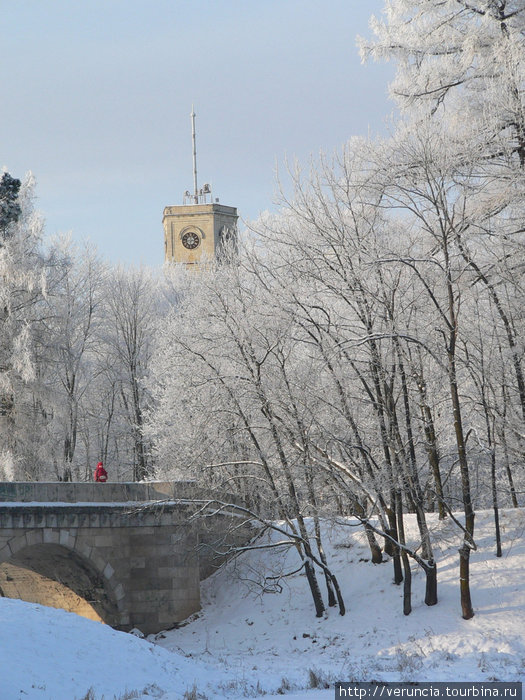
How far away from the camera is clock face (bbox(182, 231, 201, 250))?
55406 mm

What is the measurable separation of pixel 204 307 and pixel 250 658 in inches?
328

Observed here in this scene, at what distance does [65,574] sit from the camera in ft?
66.0

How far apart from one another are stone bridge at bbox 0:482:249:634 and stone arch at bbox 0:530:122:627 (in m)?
0.02

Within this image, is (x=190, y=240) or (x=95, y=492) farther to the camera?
(x=190, y=240)

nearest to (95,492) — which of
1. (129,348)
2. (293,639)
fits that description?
(293,639)

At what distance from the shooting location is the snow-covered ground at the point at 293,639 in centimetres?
1109

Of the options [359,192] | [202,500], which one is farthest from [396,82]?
Answer: [202,500]

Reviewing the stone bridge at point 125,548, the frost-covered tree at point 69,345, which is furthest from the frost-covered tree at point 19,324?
the stone bridge at point 125,548

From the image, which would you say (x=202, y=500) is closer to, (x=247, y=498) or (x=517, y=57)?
(x=247, y=498)

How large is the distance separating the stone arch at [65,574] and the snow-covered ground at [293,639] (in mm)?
1474

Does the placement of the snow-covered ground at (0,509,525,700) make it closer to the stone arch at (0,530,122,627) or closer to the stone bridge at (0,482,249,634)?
the stone bridge at (0,482,249,634)

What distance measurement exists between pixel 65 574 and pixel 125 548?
1.93 metres

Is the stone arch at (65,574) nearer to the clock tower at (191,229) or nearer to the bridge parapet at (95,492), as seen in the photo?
the bridge parapet at (95,492)

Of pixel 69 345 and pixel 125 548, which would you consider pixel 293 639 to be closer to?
pixel 125 548
